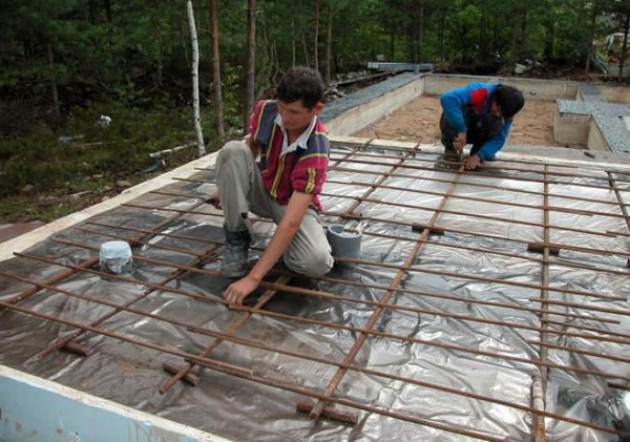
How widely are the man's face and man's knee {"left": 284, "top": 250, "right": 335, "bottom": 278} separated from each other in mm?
539

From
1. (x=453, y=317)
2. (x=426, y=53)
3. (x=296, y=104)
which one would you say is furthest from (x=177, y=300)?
(x=426, y=53)

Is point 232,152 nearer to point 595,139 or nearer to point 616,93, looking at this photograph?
point 595,139

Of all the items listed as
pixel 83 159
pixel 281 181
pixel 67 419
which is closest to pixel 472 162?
pixel 281 181

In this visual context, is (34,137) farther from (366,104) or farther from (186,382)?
(186,382)

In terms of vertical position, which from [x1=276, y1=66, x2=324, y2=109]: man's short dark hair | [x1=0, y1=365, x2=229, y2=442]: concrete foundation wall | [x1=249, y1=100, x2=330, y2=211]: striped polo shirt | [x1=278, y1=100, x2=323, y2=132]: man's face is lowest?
[x1=0, y1=365, x2=229, y2=442]: concrete foundation wall

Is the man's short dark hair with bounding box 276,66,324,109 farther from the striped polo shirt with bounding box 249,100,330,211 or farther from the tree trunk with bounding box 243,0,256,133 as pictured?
the tree trunk with bounding box 243,0,256,133

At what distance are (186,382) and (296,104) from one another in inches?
42.0

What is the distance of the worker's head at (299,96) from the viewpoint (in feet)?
6.63

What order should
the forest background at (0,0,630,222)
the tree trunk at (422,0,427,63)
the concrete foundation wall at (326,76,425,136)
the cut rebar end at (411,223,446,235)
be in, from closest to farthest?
the cut rebar end at (411,223,446,235)
the forest background at (0,0,630,222)
the concrete foundation wall at (326,76,425,136)
the tree trunk at (422,0,427,63)

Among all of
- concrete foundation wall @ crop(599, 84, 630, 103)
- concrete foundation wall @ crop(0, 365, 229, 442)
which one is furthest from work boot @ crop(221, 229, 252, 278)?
concrete foundation wall @ crop(599, 84, 630, 103)

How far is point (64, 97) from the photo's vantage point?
9180 millimetres

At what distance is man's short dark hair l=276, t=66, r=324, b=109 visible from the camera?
79.4 inches

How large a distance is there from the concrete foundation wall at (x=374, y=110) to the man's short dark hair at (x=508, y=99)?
2.84 m

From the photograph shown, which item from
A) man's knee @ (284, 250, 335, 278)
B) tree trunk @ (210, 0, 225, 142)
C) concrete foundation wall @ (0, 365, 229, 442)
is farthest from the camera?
tree trunk @ (210, 0, 225, 142)
